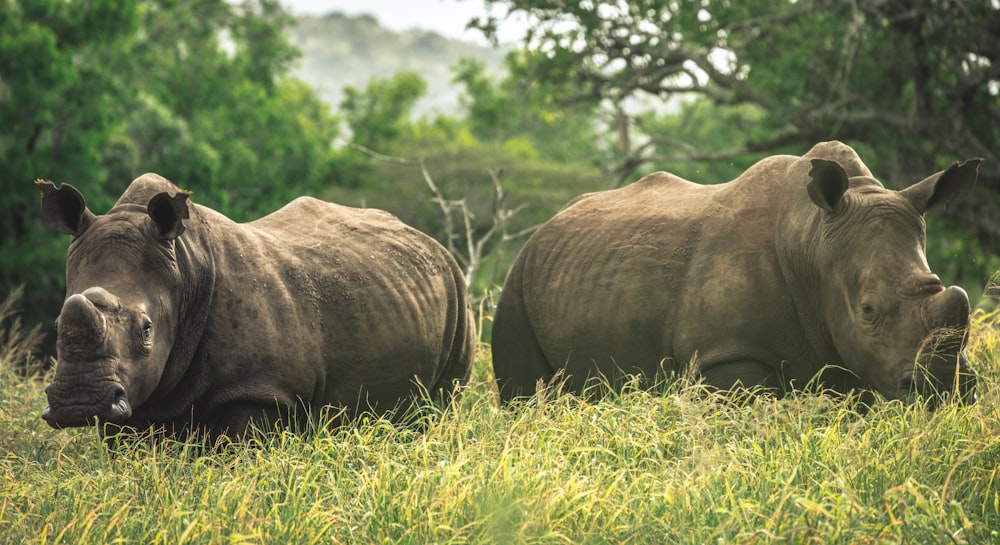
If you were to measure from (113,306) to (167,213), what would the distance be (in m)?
0.60

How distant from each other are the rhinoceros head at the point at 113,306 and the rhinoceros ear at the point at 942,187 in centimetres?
362

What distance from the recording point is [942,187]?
648 centimetres

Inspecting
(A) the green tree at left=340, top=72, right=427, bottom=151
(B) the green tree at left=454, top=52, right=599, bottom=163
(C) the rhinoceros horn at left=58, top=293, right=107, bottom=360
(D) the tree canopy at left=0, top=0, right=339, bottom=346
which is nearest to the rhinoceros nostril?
(C) the rhinoceros horn at left=58, top=293, right=107, bottom=360

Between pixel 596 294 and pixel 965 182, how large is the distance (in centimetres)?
211

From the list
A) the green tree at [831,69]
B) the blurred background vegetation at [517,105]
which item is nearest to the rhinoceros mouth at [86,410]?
the blurred background vegetation at [517,105]

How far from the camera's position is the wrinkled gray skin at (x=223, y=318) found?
18.8ft

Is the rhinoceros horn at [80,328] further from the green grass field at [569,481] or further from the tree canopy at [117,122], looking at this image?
the tree canopy at [117,122]

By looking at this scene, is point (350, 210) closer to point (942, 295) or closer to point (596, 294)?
point (596, 294)

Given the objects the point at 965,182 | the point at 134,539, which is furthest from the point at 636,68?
the point at 134,539

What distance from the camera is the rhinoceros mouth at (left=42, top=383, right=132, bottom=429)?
556 centimetres

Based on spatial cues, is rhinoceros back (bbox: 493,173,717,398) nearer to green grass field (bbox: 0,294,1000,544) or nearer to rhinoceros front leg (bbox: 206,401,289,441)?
green grass field (bbox: 0,294,1000,544)

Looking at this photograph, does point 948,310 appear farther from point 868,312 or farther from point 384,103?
point 384,103

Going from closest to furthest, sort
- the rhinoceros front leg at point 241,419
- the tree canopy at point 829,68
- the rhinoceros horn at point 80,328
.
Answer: the rhinoceros horn at point 80,328 < the rhinoceros front leg at point 241,419 < the tree canopy at point 829,68

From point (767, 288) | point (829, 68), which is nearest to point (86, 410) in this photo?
point (767, 288)
